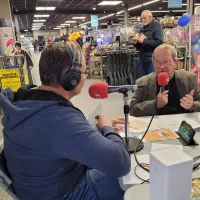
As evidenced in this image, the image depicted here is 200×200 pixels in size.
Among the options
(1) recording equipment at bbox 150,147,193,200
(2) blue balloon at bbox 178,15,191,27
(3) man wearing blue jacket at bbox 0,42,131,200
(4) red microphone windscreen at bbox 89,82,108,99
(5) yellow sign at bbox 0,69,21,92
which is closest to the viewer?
(1) recording equipment at bbox 150,147,193,200

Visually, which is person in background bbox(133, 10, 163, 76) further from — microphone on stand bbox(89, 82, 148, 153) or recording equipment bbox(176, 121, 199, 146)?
microphone on stand bbox(89, 82, 148, 153)

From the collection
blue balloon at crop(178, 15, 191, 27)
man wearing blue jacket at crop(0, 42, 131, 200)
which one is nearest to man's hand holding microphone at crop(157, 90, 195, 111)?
man wearing blue jacket at crop(0, 42, 131, 200)

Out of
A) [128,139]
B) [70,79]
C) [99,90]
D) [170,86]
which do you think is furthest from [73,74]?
[170,86]

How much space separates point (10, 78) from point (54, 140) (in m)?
3.89

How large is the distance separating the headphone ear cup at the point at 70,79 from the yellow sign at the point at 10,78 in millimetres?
3592

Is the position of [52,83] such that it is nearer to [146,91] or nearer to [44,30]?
[146,91]

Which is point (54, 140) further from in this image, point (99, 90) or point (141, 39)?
point (141, 39)

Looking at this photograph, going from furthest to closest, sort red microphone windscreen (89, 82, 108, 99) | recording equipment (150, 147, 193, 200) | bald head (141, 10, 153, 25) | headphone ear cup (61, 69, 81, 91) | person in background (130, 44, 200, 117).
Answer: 1. bald head (141, 10, 153, 25)
2. person in background (130, 44, 200, 117)
3. red microphone windscreen (89, 82, 108, 99)
4. headphone ear cup (61, 69, 81, 91)
5. recording equipment (150, 147, 193, 200)

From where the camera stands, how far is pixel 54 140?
3.00 ft

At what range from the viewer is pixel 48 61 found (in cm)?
103

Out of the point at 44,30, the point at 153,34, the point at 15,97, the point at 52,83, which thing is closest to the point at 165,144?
the point at 52,83

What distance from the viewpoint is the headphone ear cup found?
3.44 feet

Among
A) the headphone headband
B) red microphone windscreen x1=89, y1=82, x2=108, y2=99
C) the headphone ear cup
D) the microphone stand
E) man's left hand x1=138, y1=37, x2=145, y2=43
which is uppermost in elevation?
man's left hand x1=138, y1=37, x2=145, y2=43

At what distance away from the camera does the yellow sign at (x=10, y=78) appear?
4.44 m
